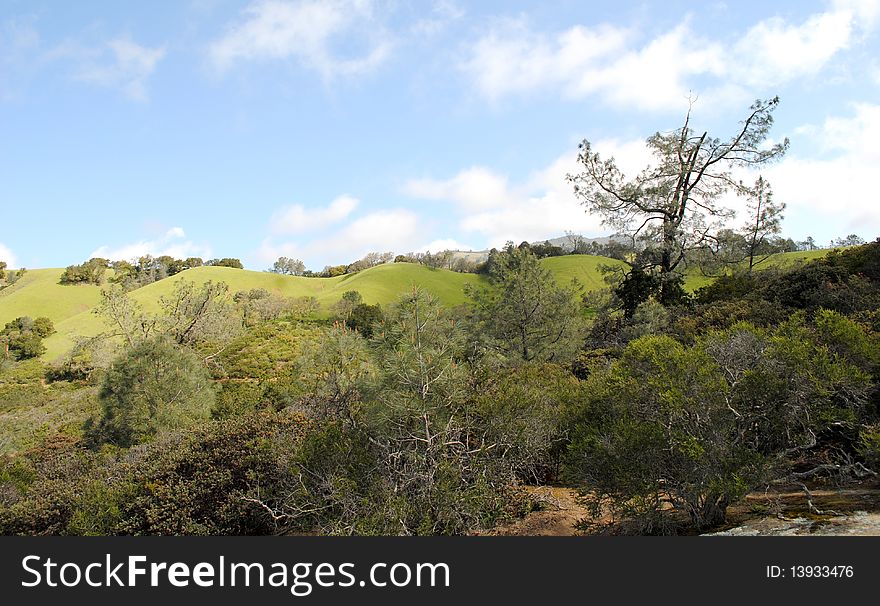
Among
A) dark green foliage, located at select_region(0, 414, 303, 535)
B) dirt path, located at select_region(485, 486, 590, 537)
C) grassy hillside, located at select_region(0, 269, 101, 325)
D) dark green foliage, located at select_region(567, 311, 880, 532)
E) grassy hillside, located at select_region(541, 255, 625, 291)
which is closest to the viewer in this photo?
dark green foliage, located at select_region(567, 311, 880, 532)

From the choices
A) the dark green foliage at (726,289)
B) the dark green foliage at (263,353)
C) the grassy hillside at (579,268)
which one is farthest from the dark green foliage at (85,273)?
the dark green foliage at (726,289)

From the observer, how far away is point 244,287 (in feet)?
296

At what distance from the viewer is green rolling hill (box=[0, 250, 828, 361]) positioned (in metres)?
70.7

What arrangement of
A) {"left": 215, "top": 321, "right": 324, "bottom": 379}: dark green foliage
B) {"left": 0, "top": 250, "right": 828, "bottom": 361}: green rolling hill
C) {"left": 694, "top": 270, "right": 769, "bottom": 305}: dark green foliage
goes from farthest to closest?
1. {"left": 0, "top": 250, "right": 828, "bottom": 361}: green rolling hill
2. {"left": 215, "top": 321, "right": 324, "bottom": 379}: dark green foliage
3. {"left": 694, "top": 270, "right": 769, "bottom": 305}: dark green foliage

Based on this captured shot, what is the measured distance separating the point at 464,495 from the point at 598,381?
3123 millimetres

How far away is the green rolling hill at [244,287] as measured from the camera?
70688 millimetres

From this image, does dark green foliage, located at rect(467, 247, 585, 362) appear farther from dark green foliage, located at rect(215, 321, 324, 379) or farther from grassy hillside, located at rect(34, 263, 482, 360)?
grassy hillside, located at rect(34, 263, 482, 360)

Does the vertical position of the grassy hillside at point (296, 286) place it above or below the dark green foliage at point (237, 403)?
above

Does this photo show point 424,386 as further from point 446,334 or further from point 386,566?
point 386,566

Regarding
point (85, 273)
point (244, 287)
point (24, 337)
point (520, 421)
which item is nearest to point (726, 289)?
point (520, 421)

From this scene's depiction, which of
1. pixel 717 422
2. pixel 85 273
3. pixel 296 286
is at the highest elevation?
pixel 85 273

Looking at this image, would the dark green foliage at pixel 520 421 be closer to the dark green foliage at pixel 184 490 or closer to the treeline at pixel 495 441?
the treeline at pixel 495 441

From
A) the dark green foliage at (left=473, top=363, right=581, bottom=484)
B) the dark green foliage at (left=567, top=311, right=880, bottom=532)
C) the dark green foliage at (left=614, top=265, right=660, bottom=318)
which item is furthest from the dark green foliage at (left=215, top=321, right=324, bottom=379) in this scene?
the dark green foliage at (left=567, top=311, right=880, bottom=532)

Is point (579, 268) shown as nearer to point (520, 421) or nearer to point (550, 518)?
point (520, 421)
